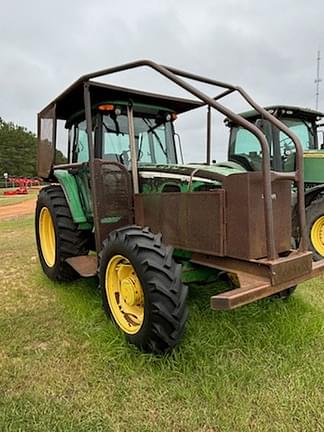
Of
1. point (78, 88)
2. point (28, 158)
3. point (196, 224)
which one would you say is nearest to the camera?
point (196, 224)

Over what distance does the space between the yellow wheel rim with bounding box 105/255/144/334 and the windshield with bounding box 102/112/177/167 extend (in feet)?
3.90

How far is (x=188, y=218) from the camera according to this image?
9.95ft

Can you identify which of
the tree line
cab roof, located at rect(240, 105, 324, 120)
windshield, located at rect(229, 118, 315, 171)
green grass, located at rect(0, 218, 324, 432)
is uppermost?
the tree line

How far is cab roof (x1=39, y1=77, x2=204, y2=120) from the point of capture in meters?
3.60

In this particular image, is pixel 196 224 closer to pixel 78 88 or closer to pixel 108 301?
pixel 108 301

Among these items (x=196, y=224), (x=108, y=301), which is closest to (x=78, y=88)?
(x=196, y=224)

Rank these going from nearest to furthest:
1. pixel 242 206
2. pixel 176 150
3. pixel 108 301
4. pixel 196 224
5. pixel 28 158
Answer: pixel 242 206, pixel 196 224, pixel 108 301, pixel 176 150, pixel 28 158

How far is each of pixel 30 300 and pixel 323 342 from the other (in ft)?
9.83

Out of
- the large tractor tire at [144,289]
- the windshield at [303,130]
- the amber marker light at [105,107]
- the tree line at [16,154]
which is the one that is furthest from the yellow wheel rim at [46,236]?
the tree line at [16,154]

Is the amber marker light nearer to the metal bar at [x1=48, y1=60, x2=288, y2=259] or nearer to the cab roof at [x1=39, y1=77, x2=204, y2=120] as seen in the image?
the cab roof at [x1=39, y1=77, x2=204, y2=120]

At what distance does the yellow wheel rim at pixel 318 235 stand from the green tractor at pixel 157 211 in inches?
97.7

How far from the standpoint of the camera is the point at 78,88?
3.63m

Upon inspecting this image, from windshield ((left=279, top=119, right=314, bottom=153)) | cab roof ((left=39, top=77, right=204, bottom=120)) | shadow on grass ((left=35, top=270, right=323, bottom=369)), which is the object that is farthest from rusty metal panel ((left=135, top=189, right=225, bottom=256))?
windshield ((left=279, top=119, right=314, bottom=153))

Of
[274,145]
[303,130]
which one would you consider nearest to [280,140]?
[274,145]
